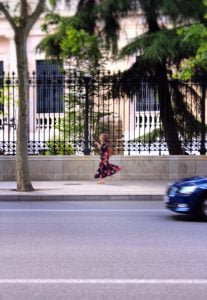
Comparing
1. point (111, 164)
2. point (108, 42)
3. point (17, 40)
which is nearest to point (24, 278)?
point (17, 40)

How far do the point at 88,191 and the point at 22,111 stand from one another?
283 centimetres

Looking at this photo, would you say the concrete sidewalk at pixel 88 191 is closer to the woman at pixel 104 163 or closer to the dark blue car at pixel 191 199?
the woman at pixel 104 163

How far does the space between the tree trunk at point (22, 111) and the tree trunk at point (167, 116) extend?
531 centimetres

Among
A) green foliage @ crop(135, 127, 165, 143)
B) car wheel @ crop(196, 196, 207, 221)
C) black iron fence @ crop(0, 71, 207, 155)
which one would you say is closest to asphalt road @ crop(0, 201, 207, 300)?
car wheel @ crop(196, 196, 207, 221)

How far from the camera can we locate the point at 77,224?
36.5 feet

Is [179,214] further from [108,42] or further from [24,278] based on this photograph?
[108,42]

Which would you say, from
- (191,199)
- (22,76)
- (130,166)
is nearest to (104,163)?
(130,166)

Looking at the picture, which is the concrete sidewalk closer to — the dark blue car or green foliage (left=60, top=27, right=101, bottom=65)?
the dark blue car

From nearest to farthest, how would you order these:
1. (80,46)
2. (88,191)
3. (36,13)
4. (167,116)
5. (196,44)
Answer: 1. (36,13)
2. (88,191)
3. (196,44)
4. (80,46)
5. (167,116)

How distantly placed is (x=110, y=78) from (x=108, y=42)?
1.81 meters

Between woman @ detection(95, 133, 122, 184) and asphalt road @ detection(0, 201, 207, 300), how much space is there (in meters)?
5.48

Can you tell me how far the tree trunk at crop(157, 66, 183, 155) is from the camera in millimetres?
19984

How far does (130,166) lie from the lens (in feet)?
64.4

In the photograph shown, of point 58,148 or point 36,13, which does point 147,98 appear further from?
point 36,13
